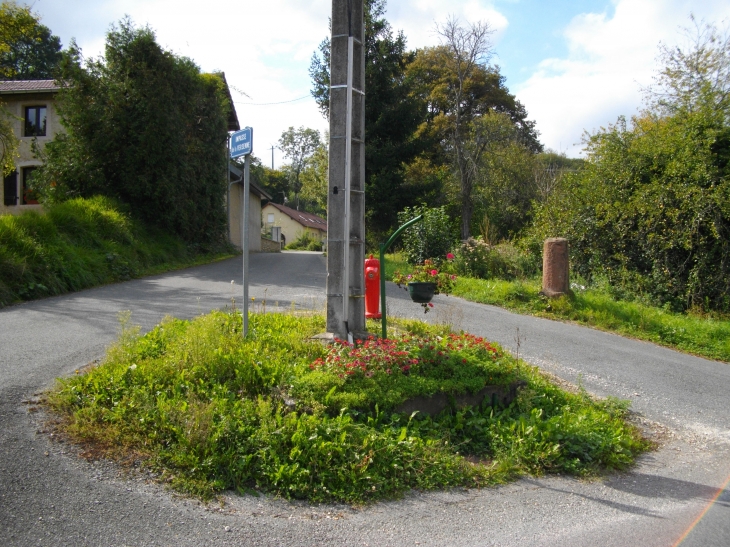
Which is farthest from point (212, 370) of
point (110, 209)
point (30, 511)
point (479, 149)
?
point (479, 149)

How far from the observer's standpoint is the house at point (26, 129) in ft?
85.2

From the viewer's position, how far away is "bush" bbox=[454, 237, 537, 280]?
16406mm

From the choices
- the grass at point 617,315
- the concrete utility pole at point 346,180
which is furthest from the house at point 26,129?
the concrete utility pole at point 346,180

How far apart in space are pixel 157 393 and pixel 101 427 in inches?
21.3

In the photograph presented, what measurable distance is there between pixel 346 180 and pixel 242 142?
4.58 ft

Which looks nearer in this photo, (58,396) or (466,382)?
(58,396)

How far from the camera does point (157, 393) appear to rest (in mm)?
5223

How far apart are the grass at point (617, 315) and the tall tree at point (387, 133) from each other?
10519 mm

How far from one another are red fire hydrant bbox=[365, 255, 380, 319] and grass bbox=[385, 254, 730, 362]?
487 centimetres

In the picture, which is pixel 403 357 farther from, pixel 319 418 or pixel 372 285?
pixel 372 285

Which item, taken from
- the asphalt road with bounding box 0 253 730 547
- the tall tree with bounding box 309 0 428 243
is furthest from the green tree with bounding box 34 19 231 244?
the asphalt road with bounding box 0 253 730 547

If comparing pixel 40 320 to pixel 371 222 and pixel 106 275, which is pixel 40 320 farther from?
pixel 371 222

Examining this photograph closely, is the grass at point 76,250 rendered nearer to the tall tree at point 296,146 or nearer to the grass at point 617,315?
the grass at point 617,315

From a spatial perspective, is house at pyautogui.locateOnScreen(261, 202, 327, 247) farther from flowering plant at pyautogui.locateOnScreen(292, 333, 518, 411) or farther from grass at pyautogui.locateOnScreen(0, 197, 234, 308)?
flowering plant at pyautogui.locateOnScreen(292, 333, 518, 411)
